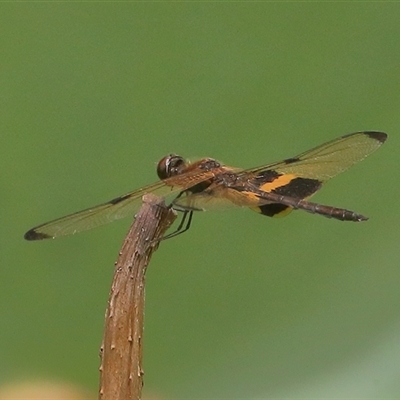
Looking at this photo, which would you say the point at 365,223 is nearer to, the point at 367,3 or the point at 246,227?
the point at 246,227

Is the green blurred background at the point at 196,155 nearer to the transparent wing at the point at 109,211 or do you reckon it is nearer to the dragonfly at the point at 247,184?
the dragonfly at the point at 247,184

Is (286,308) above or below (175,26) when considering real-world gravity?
below

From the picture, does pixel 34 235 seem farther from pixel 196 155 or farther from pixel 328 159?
pixel 328 159

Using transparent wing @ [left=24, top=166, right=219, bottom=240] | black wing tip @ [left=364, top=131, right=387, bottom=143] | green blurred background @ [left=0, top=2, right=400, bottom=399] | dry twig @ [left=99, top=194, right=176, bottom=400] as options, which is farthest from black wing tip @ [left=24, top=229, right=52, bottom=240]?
black wing tip @ [left=364, top=131, right=387, bottom=143]

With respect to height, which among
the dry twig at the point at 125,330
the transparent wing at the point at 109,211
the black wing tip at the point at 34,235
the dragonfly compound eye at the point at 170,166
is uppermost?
the dragonfly compound eye at the point at 170,166

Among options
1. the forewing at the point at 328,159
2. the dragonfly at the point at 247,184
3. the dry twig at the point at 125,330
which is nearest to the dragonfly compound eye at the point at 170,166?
the dragonfly at the point at 247,184

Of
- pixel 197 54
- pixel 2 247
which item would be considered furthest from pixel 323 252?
pixel 2 247

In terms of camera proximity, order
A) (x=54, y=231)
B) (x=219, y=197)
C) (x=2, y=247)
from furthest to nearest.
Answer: (x=2, y=247) < (x=219, y=197) < (x=54, y=231)
